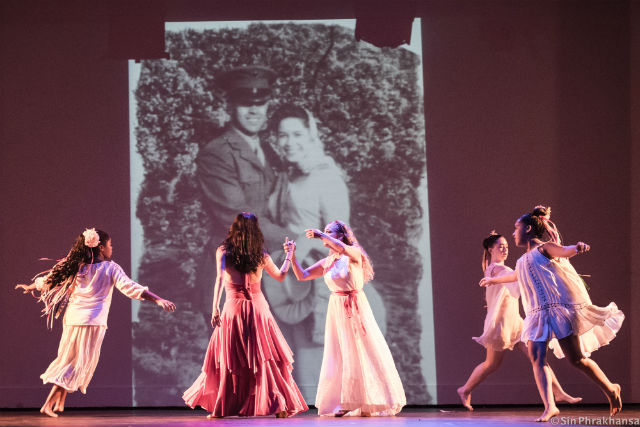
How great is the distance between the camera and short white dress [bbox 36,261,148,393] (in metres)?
6.00

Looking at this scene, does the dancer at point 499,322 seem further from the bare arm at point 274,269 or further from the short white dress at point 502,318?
the bare arm at point 274,269

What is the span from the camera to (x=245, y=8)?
7.39 m

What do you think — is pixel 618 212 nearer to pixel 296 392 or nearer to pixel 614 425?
pixel 614 425

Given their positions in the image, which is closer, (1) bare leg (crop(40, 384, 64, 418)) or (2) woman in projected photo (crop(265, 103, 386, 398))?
(1) bare leg (crop(40, 384, 64, 418))

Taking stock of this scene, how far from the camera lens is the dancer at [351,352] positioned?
593 centimetres

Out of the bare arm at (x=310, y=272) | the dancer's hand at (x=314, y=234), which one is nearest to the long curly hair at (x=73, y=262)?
the bare arm at (x=310, y=272)

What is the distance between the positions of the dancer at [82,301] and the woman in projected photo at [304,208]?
1.56 meters

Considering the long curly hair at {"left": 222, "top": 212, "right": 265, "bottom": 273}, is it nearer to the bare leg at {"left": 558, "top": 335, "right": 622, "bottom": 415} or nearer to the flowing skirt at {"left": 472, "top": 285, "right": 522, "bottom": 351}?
the flowing skirt at {"left": 472, "top": 285, "right": 522, "bottom": 351}

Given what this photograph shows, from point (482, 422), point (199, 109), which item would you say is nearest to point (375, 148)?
point (199, 109)

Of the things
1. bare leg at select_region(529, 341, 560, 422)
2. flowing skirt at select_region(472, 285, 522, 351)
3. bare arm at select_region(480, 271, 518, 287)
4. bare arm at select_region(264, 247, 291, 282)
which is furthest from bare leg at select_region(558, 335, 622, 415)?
bare arm at select_region(264, 247, 291, 282)

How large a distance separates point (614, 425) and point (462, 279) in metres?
2.32

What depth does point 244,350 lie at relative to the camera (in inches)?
225

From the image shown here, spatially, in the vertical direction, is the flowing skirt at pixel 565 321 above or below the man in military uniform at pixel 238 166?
below

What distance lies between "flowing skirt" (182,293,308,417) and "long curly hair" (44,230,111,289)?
4.19 ft
